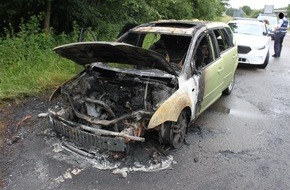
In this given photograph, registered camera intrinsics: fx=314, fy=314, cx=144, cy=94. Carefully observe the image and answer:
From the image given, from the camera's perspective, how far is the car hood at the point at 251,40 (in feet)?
33.2

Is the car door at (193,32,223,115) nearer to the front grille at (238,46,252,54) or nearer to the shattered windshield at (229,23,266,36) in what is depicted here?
the front grille at (238,46,252,54)

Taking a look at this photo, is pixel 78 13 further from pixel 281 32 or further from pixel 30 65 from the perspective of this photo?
pixel 281 32

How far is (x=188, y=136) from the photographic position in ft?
16.2

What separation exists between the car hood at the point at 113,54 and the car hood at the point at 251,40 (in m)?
6.65

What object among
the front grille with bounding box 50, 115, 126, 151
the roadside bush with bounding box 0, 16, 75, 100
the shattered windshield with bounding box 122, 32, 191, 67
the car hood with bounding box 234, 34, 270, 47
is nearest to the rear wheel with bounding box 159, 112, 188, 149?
the front grille with bounding box 50, 115, 126, 151

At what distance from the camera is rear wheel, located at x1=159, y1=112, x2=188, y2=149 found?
4.18 m

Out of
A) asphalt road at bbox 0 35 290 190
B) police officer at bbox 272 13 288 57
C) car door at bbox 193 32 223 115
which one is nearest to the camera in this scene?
asphalt road at bbox 0 35 290 190

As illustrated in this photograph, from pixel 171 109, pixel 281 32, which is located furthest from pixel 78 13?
pixel 281 32

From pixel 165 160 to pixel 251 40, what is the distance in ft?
24.4

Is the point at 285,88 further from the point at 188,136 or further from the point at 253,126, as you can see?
the point at 188,136

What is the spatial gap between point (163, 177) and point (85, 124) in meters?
1.26

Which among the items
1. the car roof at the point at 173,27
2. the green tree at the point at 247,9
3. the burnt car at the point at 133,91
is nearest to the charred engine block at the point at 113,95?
the burnt car at the point at 133,91

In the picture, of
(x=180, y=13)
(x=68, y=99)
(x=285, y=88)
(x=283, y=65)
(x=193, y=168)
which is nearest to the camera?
(x=193, y=168)

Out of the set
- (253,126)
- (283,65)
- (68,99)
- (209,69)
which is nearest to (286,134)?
(253,126)
